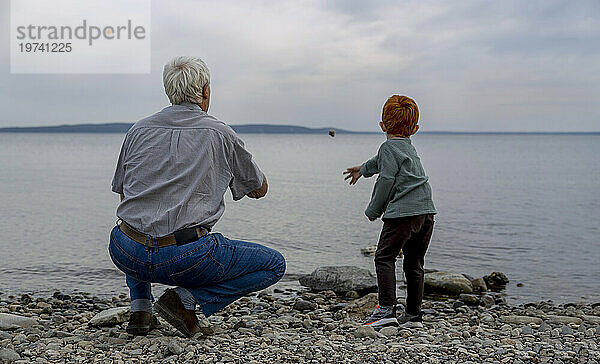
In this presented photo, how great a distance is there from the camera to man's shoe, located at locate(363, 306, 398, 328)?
18.8 ft

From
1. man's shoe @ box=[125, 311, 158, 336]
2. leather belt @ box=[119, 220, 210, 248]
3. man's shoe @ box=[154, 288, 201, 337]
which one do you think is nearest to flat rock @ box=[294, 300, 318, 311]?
man's shoe @ box=[125, 311, 158, 336]

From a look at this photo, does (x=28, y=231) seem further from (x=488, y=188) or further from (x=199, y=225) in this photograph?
(x=488, y=188)

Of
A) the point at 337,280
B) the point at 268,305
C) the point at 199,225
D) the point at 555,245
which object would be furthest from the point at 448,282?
the point at 555,245

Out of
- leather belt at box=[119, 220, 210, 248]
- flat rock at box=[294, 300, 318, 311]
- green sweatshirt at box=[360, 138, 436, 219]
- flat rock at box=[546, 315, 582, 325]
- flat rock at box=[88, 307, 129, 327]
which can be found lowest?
flat rock at box=[294, 300, 318, 311]

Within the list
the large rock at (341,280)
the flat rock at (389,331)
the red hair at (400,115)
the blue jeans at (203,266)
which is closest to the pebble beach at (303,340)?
the flat rock at (389,331)

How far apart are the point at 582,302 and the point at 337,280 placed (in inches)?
140

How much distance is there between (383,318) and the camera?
19.0 ft

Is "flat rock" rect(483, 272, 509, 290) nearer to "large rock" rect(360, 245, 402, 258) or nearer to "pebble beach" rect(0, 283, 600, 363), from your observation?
"large rock" rect(360, 245, 402, 258)

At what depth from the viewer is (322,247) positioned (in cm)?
1343

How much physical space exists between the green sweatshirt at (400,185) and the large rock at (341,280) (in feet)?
11.3

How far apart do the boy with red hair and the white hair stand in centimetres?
177

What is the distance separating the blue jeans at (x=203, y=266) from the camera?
15.0 ft

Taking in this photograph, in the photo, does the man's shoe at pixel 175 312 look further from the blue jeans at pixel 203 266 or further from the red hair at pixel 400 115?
the red hair at pixel 400 115

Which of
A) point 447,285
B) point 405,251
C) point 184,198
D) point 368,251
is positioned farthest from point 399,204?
point 368,251
